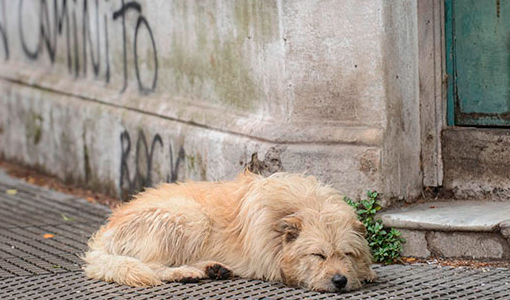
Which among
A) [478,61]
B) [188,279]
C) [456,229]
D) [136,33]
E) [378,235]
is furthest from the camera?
[136,33]

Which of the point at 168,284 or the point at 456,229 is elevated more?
the point at 456,229

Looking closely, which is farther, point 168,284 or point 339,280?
point 168,284

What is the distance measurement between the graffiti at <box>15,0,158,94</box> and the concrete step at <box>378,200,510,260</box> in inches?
140

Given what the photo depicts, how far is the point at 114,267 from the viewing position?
6.49m

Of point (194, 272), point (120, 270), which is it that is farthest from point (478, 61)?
point (120, 270)

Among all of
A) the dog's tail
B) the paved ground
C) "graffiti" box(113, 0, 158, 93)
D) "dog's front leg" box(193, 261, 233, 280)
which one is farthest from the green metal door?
"graffiti" box(113, 0, 158, 93)

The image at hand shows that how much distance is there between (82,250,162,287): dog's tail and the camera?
638 centimetres

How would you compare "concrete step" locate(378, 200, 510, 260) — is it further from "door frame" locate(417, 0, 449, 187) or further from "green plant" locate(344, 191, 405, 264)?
"door frame" locate(417, 0, 449, 187)

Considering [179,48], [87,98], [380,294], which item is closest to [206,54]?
[179,48]

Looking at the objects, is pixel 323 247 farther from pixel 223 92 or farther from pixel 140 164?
pixel 140 164

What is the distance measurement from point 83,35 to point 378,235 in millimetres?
5060

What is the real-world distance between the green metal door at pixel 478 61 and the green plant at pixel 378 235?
1064 millimetres

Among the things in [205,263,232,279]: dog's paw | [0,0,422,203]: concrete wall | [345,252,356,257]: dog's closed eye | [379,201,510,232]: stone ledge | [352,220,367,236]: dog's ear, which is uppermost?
[0,0,422,203]: concrete wall

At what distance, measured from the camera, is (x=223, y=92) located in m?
8.34
